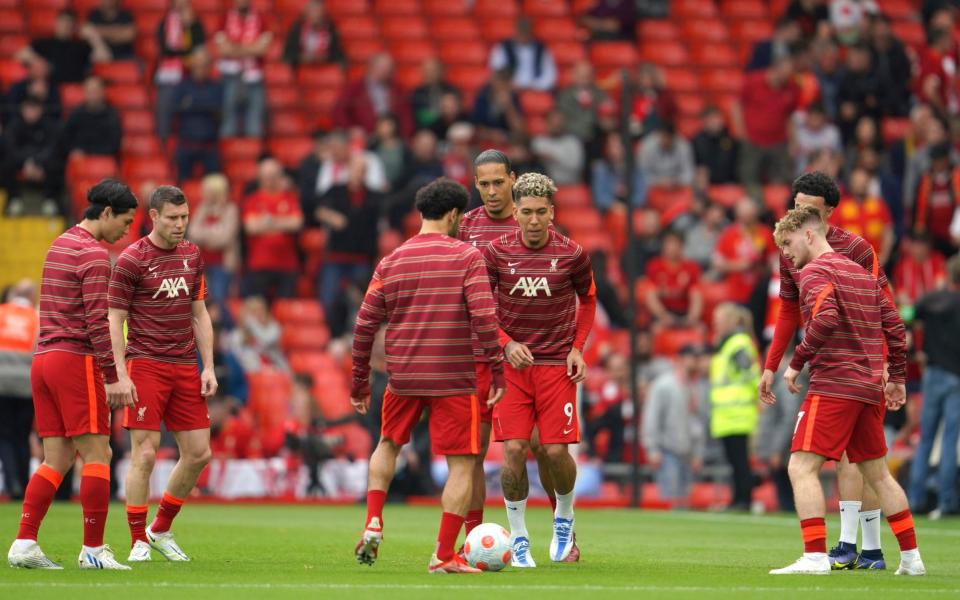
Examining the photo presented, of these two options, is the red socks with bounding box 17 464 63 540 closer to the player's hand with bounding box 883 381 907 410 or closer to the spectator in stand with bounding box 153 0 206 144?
the player's hand with bounding box 883 381 907 410

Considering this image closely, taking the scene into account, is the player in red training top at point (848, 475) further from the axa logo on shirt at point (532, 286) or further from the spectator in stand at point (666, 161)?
the spectator in stand at point (666, 161)

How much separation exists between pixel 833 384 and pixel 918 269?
11.9 m

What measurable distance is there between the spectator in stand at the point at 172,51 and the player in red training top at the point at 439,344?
13.8 meters

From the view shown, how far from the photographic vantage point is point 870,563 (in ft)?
36.3

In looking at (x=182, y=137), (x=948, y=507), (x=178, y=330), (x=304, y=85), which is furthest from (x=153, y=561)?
(x=304, y=85)

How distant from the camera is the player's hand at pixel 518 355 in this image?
10.9 meters

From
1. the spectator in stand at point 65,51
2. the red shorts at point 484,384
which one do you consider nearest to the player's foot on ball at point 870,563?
the red shorts at point 484,384

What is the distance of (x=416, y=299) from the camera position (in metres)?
10.2

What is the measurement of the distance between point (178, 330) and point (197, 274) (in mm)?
403

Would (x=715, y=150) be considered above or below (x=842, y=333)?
above

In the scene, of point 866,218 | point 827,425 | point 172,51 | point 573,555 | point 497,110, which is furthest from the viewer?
point 497,110

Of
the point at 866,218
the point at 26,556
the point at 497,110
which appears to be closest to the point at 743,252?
the point at 866,218

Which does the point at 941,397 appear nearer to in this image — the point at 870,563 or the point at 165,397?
the point at 870,563

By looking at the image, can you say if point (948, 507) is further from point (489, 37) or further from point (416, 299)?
point (489, 37)
